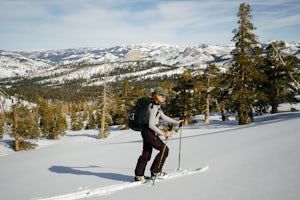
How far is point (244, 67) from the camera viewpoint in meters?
23.5

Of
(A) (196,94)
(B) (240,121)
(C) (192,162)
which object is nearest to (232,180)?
(C) (192,162)

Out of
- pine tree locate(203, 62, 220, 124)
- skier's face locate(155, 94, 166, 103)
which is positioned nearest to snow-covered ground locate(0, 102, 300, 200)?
skier's face locate(155, 94, 166, 103)

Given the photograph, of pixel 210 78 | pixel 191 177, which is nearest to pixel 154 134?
pixel 191 177

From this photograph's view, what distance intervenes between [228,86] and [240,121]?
3694mm

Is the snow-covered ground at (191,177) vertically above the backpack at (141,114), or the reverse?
the backpack at (141,114)

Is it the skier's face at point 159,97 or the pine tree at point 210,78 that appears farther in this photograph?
the pine tree at point 210,78

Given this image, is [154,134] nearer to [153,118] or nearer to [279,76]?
[153,118]

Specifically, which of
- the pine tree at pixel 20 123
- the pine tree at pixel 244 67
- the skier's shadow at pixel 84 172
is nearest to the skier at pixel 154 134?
the skier's shadow at pixel 84 172

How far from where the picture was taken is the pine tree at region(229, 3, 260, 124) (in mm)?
23109

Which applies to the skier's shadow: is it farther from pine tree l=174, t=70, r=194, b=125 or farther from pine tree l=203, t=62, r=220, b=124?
pine tree l=203, t=62, r=220, b=124

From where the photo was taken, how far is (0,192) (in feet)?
21.4

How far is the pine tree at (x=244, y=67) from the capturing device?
23109mm

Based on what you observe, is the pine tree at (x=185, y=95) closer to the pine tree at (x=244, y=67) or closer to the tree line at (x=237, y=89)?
the tree line at (x=237, y=89)

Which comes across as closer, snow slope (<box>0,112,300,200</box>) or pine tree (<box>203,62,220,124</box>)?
snow slope (<box>0,112,300,200</box>)
